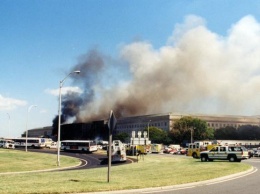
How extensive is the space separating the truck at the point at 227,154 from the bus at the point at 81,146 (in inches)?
1445

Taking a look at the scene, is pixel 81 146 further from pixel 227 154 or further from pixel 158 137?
pixel 158 137

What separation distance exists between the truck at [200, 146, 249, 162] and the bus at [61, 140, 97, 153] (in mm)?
36708

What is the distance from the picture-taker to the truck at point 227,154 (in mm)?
37438

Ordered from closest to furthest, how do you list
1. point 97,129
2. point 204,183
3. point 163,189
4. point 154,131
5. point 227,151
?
1. point 163,189
2. point 204,183
3. point 227,151
4. point 97,129
5. point 154,131

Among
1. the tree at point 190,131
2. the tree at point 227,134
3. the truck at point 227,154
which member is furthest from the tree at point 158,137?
the truck at point 227,154

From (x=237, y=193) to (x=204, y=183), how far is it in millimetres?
3504

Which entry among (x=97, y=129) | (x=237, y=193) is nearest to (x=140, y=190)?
(x=237, y=193)

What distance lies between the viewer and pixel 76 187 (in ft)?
47.2

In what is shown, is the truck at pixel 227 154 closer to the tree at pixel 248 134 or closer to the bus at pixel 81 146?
the bus at pixel 81 146

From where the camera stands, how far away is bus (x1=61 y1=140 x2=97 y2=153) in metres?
71.9

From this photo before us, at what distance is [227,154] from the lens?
125 feet

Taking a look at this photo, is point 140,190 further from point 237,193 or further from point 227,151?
point 227,151

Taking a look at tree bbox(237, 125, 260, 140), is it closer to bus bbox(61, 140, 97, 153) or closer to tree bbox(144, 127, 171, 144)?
tree bbox(144, 127, 171, 144)

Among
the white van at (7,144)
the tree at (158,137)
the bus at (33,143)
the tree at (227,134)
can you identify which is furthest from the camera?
the tree at (227,134)
